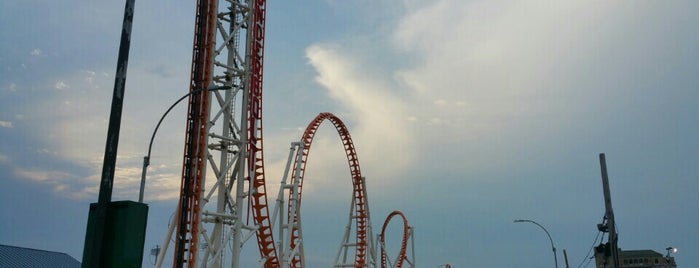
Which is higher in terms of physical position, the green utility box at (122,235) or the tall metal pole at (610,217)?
the tall metal pole at (610,217)

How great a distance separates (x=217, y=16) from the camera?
24.5 metres

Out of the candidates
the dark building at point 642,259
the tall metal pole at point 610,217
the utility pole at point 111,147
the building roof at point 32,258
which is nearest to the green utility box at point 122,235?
the utility pole at point 111,147

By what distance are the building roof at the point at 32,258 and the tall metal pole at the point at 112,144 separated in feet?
129

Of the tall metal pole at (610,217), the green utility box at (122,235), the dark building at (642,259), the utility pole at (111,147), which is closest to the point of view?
the green utility box at (122,235)

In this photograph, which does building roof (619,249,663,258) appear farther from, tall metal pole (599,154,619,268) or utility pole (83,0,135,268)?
utility pole (83,0,135,268)

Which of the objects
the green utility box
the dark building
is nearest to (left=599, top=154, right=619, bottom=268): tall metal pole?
the green utility box

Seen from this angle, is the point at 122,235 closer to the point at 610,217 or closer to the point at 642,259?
the point at 610,217

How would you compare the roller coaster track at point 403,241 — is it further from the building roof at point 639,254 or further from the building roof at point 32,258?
the building roof at point 639,254

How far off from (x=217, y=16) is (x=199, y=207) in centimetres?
810

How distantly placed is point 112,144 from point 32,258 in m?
42.3

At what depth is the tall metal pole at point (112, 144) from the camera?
5199mm

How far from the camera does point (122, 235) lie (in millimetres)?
5152

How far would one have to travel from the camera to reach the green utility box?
504 centimetres

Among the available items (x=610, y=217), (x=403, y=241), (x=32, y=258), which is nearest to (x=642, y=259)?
(x=403, y=241)
